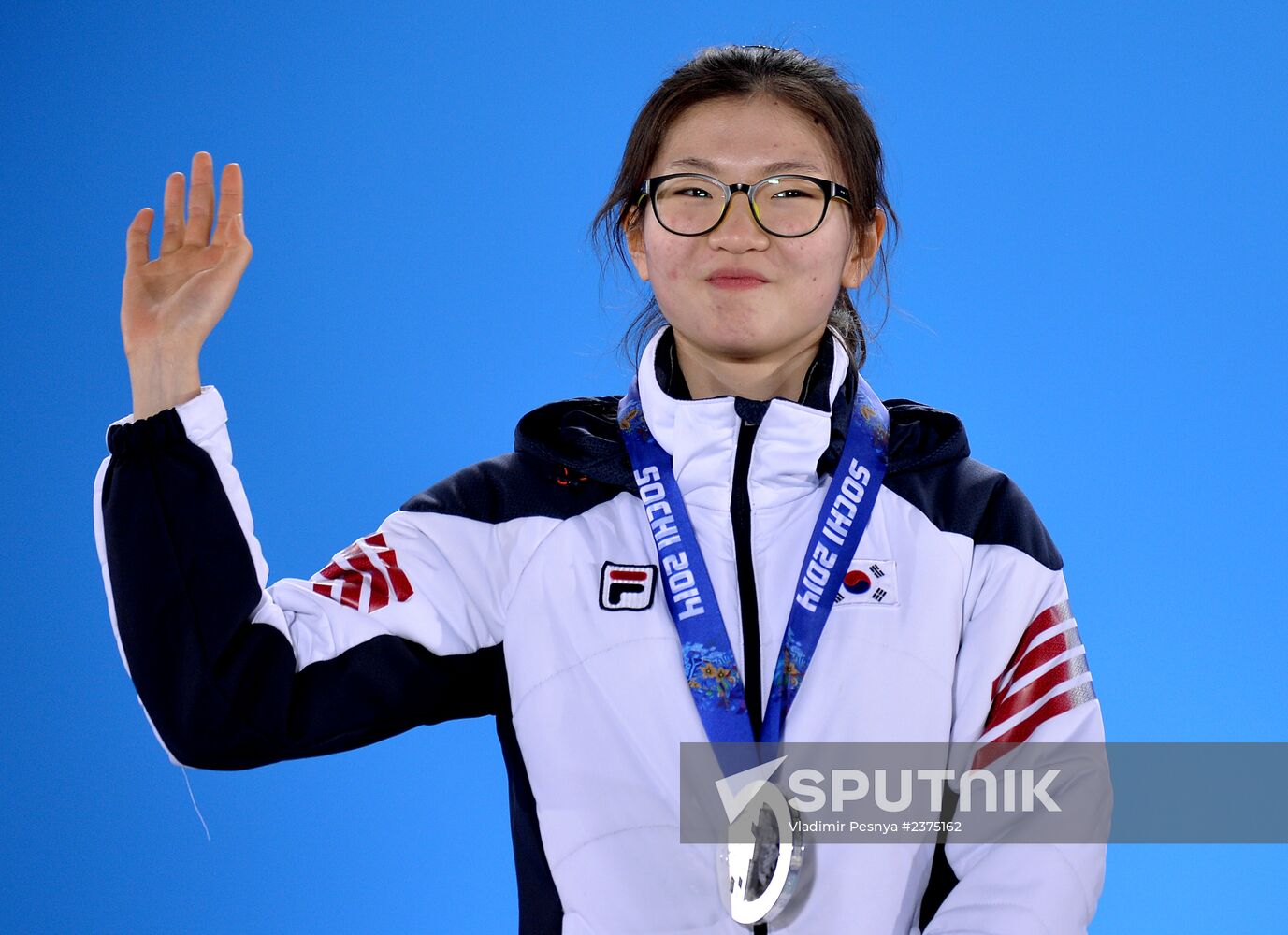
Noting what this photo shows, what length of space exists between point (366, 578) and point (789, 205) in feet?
2.19

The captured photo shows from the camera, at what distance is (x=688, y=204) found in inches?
70.2

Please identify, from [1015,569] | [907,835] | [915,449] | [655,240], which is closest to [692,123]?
[655,240]

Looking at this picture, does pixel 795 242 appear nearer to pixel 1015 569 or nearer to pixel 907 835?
pixel 1015 569

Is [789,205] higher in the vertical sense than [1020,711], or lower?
higher

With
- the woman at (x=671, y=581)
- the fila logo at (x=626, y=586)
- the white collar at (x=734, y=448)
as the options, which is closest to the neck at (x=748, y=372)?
the woman at (x=671, y=581)

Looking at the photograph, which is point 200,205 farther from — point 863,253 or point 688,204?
point 863,253

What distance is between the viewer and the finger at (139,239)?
163 centimetres

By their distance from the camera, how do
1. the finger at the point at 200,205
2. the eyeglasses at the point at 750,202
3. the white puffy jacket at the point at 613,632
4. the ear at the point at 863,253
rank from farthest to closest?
1. the ear at the point at 863,253
2. the eyeglasses at the point at 750,202
3. the finger at the point at 200,205
4. the white puffy jacket at the point at 613,632

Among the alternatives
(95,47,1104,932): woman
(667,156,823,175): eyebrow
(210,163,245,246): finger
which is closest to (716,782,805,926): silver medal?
(95,47,1104,932): woman

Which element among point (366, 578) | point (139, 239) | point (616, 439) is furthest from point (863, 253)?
point (139, 239)

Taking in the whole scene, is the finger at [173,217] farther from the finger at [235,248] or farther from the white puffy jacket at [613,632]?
the white puffy jacket at [613,632]

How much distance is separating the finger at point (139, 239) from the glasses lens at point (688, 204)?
0.59 metres

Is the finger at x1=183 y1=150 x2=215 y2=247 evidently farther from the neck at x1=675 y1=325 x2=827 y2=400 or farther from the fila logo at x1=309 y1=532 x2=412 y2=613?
the neck at x1=675 y1=325 x2=827 y2=400

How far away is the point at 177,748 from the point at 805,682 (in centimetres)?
69
